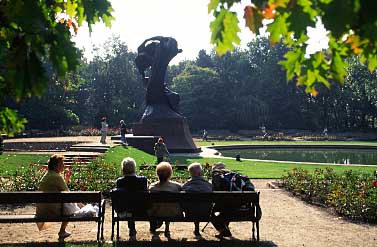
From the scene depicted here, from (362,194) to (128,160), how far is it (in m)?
5.28

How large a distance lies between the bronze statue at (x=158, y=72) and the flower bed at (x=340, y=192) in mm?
14217

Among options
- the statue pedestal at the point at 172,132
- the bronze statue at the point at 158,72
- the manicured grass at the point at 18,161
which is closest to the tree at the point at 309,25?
the manicured grass at the point at 18,161

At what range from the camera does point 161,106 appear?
26.5m

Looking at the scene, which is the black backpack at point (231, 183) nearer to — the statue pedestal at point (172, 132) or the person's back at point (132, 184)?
the person's back at point (132, 184)

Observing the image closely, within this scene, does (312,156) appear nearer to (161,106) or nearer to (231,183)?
(161,106)

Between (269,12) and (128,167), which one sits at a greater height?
(269,12)

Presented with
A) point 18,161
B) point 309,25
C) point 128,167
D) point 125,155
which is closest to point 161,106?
point 125,155

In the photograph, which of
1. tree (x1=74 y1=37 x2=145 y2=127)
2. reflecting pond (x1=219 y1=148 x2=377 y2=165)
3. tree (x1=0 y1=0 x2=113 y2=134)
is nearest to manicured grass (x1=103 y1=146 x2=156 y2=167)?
reflecting pond (x1=219 y1=148 x2=377 y2=165)

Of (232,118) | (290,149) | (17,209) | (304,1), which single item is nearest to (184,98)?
(232,118)

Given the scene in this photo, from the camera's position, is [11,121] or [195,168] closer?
[11,121]

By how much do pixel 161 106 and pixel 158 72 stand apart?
2041 millimetres

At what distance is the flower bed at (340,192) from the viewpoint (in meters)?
8.70

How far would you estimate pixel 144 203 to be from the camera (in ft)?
20.2

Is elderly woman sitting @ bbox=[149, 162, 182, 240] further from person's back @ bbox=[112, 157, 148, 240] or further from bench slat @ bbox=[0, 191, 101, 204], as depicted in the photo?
bench slat @ bbox=[0, 191, 101, 204]
